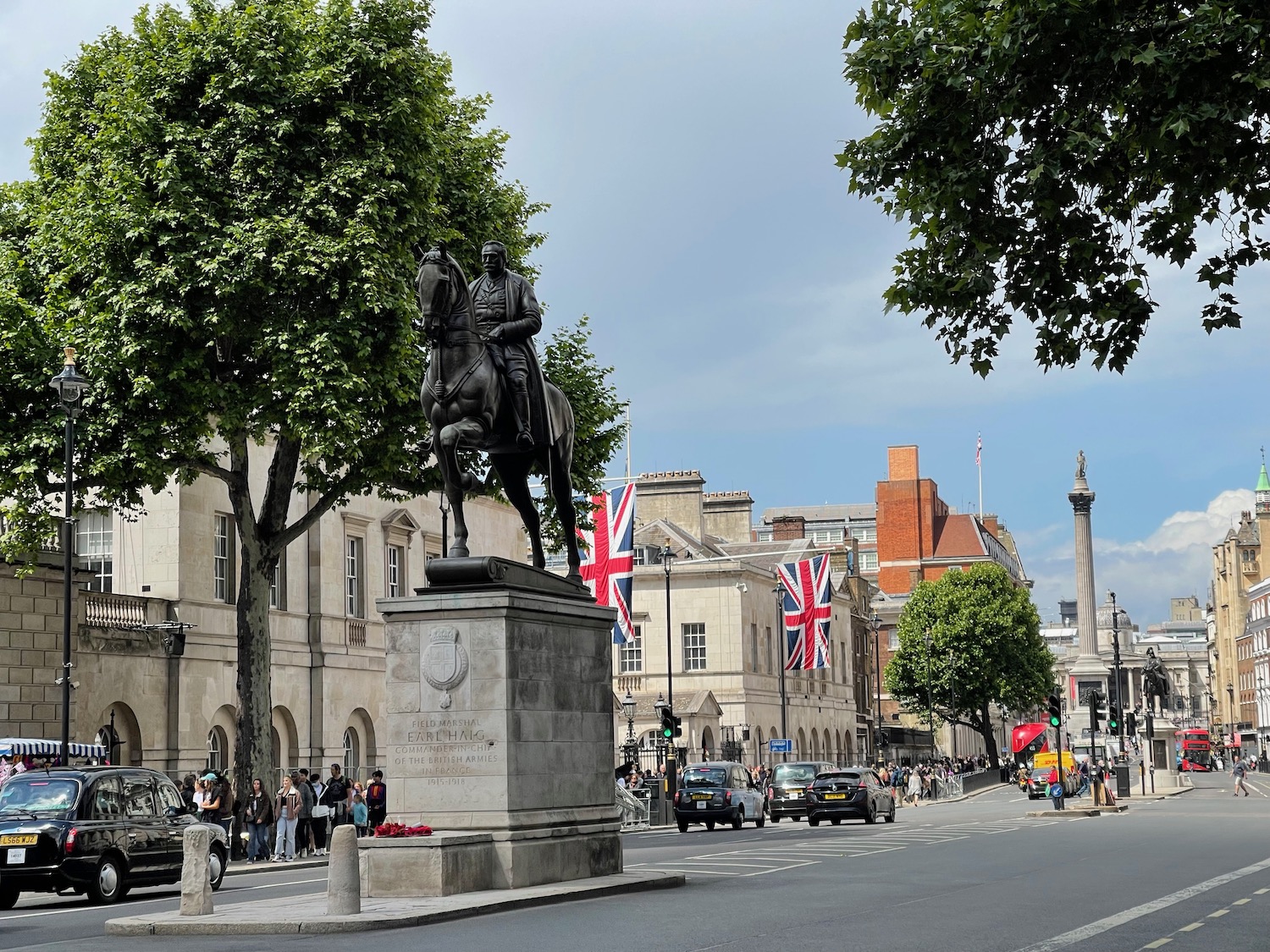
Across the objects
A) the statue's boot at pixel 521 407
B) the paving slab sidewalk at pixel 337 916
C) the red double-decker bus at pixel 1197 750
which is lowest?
the red double-decker bus at pixel 1197 750

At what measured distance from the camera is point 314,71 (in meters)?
28.5

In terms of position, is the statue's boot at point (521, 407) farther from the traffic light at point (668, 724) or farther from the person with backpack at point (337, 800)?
the traffic light at point (668, 724)

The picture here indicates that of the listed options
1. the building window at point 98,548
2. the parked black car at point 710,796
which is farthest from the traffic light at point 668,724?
the building window at point 98,548

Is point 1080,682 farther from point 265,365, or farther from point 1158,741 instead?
point 265,365

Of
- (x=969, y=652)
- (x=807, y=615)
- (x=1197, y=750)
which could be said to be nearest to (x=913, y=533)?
(x=1197, y=750)

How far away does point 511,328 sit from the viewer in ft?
57.2

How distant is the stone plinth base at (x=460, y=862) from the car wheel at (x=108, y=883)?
5535mm

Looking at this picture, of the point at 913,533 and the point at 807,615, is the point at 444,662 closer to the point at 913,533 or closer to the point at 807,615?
the point at 807,615

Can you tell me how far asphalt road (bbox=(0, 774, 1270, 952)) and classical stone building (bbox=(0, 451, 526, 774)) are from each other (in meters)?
8.36

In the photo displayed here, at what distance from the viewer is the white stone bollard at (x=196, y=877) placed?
49.8 feet

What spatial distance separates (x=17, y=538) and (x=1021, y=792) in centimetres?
5875

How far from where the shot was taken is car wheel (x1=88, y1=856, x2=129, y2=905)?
20.2 metres

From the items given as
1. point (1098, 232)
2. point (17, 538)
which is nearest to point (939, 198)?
point (1098, 232)

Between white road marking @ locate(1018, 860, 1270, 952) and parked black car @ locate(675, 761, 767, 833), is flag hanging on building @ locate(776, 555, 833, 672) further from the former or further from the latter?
white road marking @ locate(1018, 860, 1270, 952)
